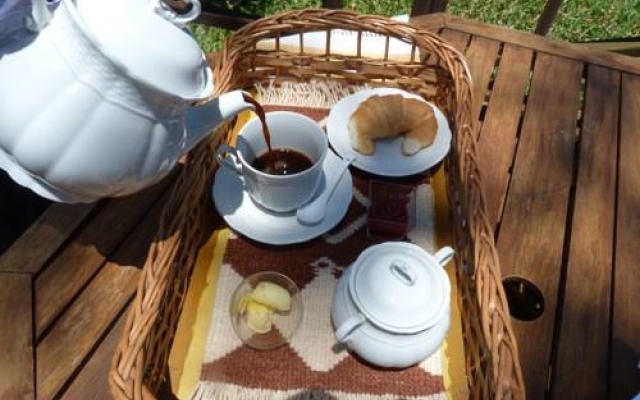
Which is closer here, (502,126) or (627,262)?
(627,262)

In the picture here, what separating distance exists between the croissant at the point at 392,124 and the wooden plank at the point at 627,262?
0.31 m

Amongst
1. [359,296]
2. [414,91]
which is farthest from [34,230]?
[414,91]

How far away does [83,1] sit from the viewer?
543 mm

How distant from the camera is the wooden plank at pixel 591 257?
72 centimetres

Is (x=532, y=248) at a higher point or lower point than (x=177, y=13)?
lower

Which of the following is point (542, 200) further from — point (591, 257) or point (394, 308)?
point (394, 308)

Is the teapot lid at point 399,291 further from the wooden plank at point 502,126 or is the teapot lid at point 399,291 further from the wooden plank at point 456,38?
the wooden plank at point 456,38

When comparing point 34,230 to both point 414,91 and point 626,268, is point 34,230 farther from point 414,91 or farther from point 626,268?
point 626,268

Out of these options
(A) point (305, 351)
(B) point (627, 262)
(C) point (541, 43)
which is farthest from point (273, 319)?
(C) point (541, 43)

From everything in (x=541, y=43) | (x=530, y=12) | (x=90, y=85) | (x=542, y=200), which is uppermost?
(x=90, y=85)

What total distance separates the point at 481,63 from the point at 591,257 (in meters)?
0.42

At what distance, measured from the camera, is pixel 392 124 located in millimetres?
900

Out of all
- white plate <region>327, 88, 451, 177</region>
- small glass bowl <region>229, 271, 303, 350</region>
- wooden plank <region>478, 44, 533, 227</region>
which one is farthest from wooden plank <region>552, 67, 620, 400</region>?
small glass bowl <region>229, 271, 303, 350</region>


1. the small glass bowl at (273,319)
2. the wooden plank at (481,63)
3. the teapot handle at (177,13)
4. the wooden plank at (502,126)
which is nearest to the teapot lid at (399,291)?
the small glass bowl at (273,319)
